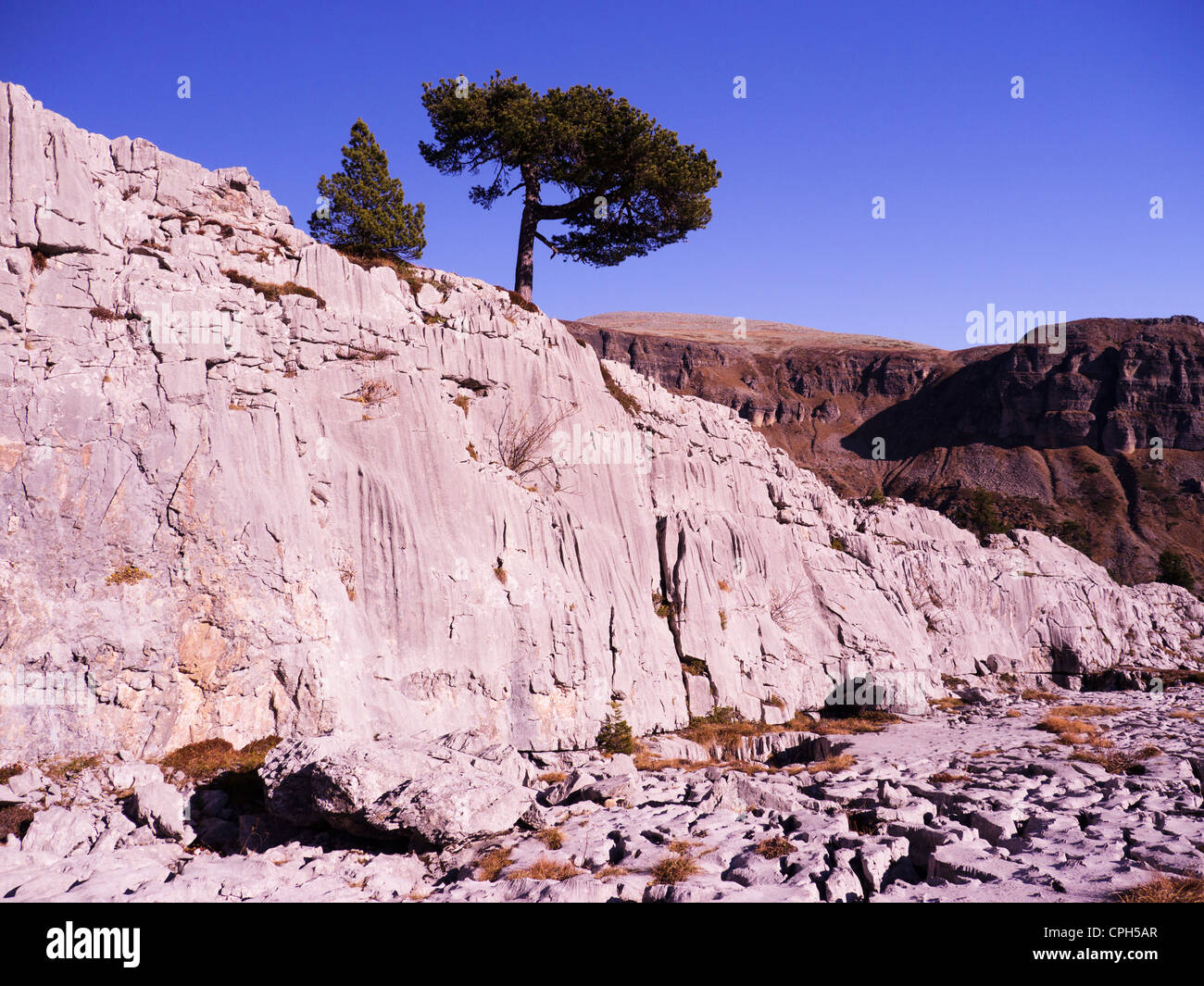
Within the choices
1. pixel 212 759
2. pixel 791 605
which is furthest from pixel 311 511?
pixel 791 605

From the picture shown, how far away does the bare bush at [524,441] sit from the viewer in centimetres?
2764

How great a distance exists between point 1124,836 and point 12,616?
77.5ft

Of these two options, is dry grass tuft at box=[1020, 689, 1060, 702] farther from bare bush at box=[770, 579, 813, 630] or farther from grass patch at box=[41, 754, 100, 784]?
grass patch at box=[41, 754, 100, 784]

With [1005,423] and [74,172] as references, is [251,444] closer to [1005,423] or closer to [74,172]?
[74,172]

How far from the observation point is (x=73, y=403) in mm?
18000

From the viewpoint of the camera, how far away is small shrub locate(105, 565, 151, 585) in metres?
17.3

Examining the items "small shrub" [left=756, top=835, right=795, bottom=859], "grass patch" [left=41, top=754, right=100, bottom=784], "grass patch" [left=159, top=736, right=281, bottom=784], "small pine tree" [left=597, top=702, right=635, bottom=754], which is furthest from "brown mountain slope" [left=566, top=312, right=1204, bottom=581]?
"grass patch" [left=41, top=754, right=100, bottom=784]

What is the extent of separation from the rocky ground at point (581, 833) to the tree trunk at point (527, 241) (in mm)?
25438

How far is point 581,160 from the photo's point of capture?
121ft

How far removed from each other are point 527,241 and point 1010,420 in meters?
140

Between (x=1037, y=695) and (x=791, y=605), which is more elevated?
(x=791, y=605)

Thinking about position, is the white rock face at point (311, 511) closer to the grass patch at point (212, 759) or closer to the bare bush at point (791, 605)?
the bare bush at point (791, 605)

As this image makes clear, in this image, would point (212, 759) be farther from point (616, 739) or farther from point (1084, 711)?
point (1084, 711)
